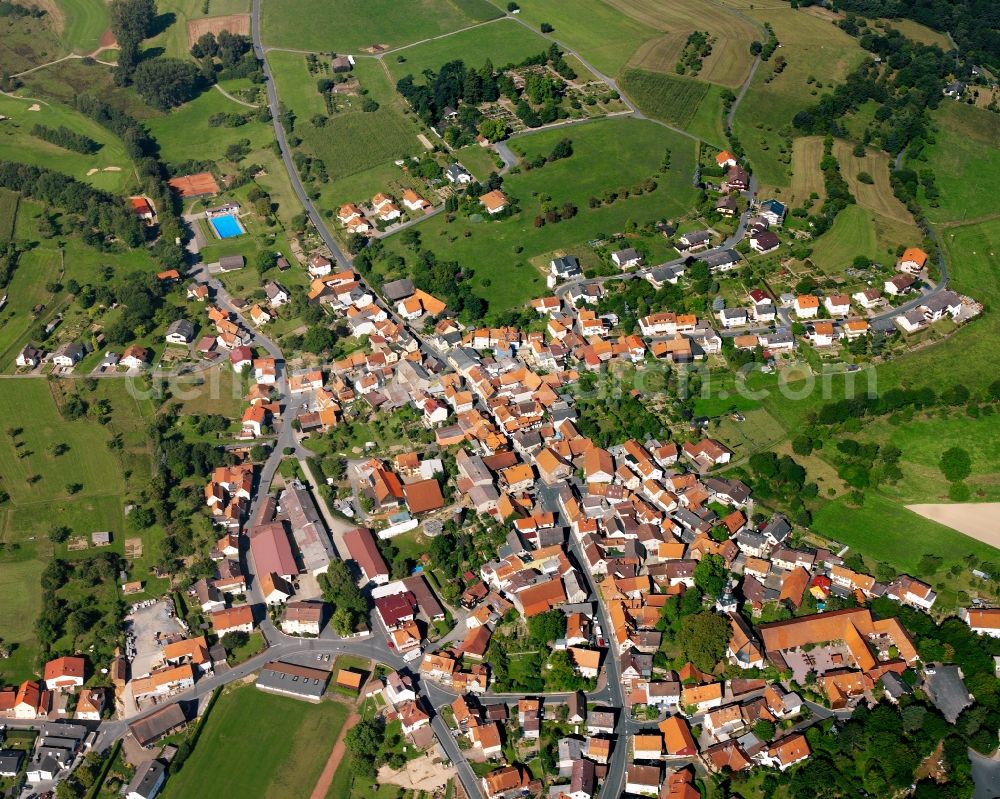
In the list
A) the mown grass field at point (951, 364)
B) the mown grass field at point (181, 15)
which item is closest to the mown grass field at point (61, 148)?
the mown grass field at point (181, 15)

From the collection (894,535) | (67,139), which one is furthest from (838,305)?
(67,139)

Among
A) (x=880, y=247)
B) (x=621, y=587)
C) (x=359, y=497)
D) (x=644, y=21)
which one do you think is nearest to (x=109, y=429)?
(x=359, y=497)

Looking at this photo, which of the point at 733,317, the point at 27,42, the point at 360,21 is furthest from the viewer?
the point at 27,42

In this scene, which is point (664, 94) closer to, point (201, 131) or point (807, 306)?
point (807, 306)

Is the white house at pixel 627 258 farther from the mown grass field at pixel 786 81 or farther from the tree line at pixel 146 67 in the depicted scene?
the tree line at pixel 146 67

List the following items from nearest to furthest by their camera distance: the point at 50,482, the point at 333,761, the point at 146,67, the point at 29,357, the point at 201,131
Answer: the point at 333,761, the point at 50,482, the point at 29,357, the point at 201,131, the point at 146,67

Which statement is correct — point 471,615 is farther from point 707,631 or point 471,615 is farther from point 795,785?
point 795,785
